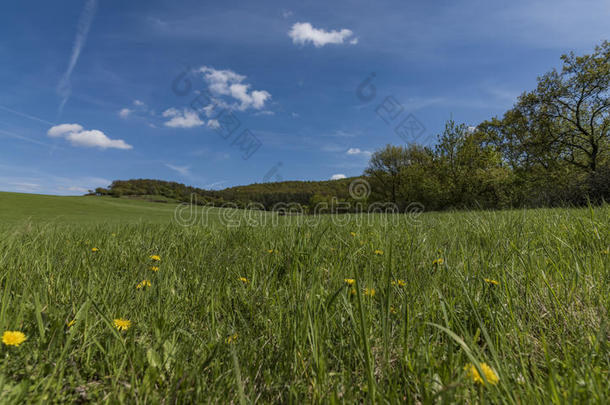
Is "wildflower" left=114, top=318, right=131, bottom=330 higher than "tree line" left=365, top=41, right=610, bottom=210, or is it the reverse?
"tree line" left=365, top=41, right=610, bottom=210

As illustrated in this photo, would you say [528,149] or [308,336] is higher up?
[528,149]

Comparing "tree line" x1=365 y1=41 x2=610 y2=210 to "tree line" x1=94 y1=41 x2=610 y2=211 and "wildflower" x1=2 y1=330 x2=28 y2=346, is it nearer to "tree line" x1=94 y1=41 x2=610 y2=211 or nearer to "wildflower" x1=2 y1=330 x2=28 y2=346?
"tree line" x1=94 y1=41 x2=610 y2=211

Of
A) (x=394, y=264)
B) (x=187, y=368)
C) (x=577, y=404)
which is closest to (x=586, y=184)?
(x=394, y=264)

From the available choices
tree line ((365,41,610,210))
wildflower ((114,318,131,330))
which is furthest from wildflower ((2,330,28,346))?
tree line ((365,41,610,210))

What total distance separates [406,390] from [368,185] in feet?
153

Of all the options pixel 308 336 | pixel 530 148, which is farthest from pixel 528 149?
pixel 308 336

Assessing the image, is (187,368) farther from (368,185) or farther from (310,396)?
(368,185)

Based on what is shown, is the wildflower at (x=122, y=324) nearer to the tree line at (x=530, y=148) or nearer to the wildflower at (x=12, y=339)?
the wildflower at (x=12, y=339)

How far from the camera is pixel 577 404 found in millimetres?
789

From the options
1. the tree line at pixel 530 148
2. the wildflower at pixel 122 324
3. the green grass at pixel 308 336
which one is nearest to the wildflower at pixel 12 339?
the green grass at pixel 308 336

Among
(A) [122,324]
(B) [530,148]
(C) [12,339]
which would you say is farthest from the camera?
(B) [530,148]

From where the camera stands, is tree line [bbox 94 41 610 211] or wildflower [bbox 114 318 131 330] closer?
wildflower [bbox 114 318 131 330]

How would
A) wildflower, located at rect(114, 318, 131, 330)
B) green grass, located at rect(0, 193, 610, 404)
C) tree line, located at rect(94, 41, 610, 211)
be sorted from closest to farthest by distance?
green grass, located at rect(0, 193, 610, 404), wildflower, located at rect(114, 318, 131, 330), tree line, located at rect(94, 41, 610, 211)

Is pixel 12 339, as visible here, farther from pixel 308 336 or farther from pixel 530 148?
pixel 530 148
